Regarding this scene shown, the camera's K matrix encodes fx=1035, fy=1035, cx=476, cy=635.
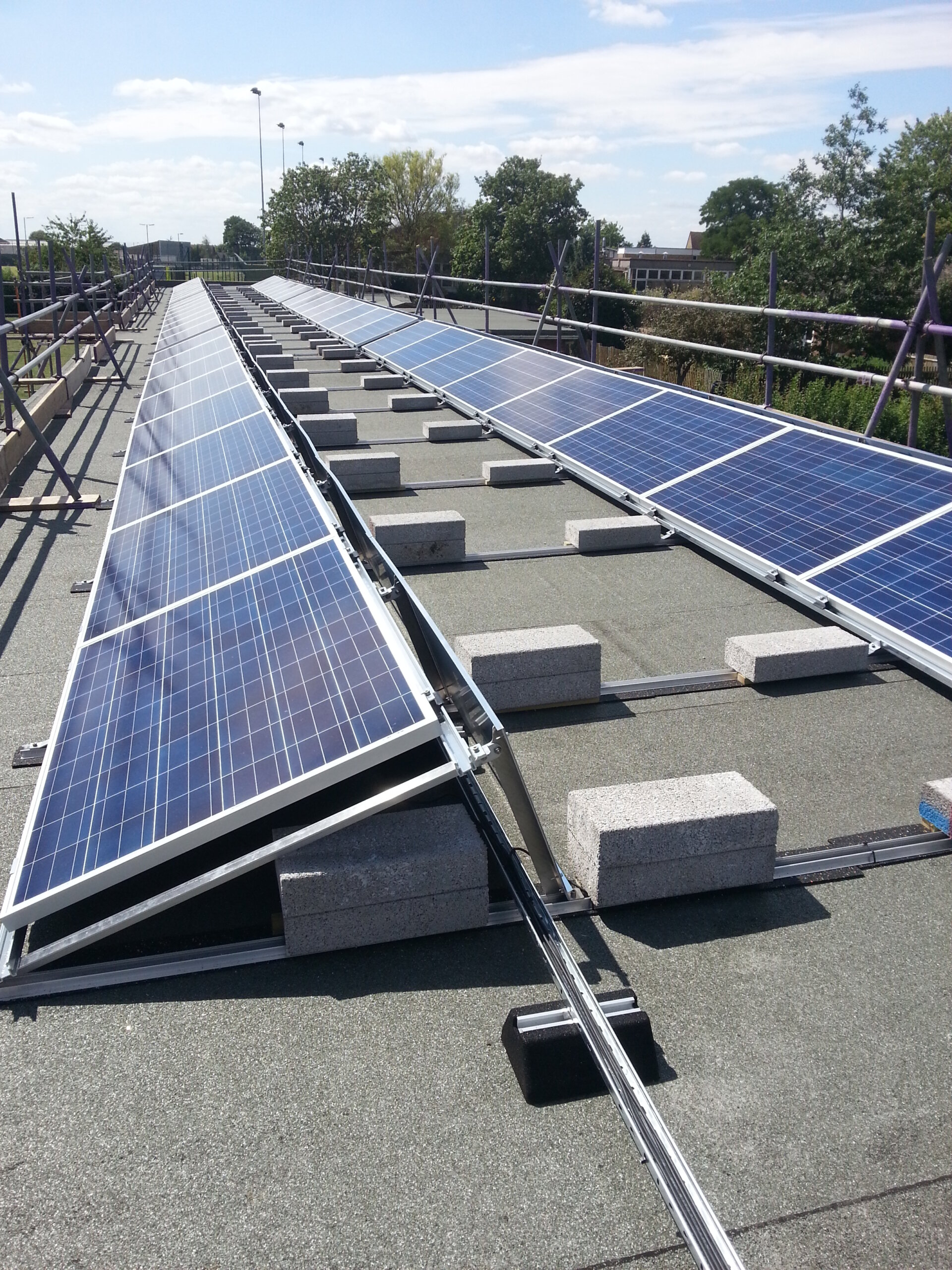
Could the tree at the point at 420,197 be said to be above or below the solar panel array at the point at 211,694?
above

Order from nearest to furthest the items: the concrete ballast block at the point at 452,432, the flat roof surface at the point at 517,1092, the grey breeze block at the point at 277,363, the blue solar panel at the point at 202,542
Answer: the flat roof surface at the point at 517,1092
the blue solar panel at the point at 202,542
the concrete ballast block at the point at 452,432
the grey breeze block at the point at 277,363

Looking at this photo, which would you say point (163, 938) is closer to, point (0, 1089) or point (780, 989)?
point (0, 1089)

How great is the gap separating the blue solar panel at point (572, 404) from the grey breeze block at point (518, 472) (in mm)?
1166

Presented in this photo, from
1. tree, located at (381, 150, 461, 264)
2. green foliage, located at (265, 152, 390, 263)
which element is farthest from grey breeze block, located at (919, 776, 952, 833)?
tree, located at (381, 150, 461, 264)

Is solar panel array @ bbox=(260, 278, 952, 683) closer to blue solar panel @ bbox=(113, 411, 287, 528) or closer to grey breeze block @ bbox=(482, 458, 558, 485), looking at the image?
grey breeze block @ bbox=(482, 458, 558, 485)

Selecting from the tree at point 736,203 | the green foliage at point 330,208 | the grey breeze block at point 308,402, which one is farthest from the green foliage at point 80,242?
the tree at point 736,203

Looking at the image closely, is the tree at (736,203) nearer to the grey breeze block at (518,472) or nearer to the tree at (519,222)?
the tree at (519,222)

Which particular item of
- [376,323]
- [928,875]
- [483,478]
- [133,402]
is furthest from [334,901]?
[376,323]

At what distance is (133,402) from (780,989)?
23.6 meters

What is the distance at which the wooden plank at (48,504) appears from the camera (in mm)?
13930

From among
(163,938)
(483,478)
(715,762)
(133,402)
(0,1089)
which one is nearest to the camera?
(0,1089)

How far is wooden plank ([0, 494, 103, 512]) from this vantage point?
13.9 meters

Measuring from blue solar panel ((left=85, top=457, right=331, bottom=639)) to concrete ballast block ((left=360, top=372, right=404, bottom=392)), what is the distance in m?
14.6

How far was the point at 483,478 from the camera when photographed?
48.4ft
